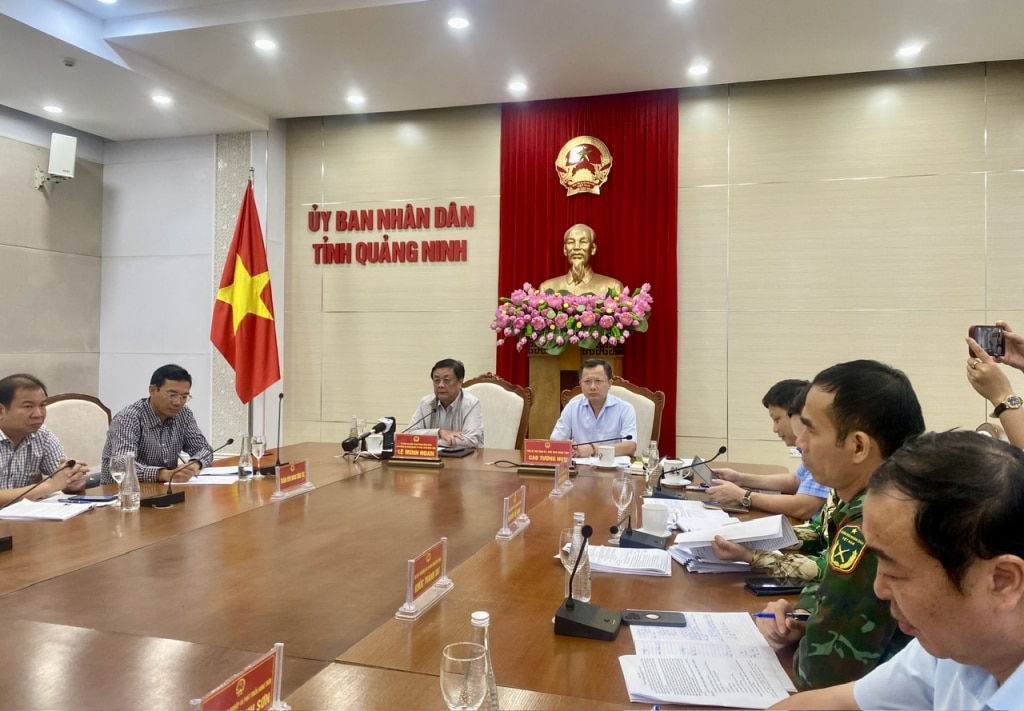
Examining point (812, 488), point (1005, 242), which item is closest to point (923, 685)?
point (812, 488)

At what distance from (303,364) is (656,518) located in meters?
4.62

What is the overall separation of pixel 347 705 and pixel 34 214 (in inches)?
227

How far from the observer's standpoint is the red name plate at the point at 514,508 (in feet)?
6.48

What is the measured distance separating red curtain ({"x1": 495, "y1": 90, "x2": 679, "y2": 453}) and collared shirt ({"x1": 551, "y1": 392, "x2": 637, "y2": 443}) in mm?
1197

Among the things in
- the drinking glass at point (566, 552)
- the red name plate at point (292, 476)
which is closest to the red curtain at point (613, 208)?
the red name plate at point (292, 476)

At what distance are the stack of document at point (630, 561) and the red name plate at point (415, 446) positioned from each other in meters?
1.46

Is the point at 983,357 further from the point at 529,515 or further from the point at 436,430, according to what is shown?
the point at 436,430

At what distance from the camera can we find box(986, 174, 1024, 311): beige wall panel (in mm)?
4527

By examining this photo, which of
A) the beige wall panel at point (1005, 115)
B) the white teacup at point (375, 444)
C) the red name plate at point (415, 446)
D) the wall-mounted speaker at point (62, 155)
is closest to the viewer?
the red name plate at point (415, 446)

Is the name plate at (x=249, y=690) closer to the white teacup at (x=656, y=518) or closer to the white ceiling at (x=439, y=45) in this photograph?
the white teacup at (x=656, y=518)

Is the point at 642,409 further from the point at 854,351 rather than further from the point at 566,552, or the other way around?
the point at 566,552

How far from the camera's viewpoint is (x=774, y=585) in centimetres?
149

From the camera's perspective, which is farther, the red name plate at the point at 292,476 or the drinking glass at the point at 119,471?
the red name plate at the point at 292,476

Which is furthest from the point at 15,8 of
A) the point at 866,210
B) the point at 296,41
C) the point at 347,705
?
the point at 866,210
